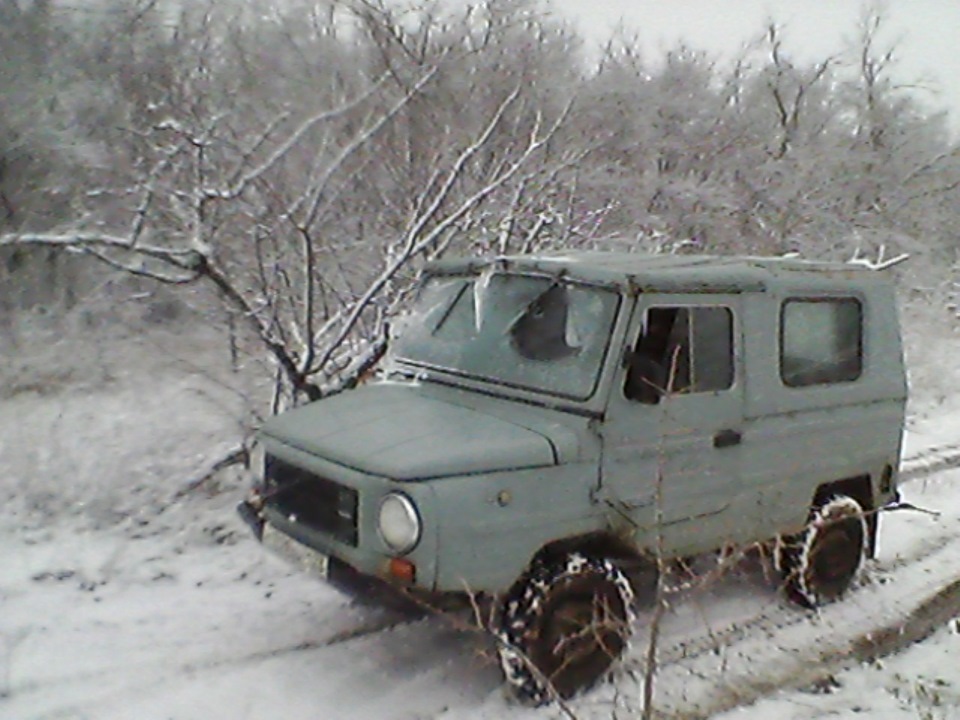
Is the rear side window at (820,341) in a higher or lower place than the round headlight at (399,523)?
higher

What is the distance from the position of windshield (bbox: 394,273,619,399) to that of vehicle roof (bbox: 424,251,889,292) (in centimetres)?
7

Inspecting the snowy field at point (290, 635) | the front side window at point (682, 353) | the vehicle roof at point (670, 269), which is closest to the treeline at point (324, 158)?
the snowy field at point (290, 635)

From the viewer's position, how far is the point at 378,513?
3607mm

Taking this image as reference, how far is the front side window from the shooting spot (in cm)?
411

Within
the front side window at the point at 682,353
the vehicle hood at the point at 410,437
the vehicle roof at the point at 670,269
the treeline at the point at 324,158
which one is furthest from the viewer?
the treeline at the point at 324,158

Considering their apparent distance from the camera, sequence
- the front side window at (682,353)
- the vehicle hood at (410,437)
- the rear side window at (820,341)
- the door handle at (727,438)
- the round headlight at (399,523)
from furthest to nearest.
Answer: the rear side window at (820,341), the door handle at (727,438), the front side window at (682,353), the vehicle hood at (410,437), the round headlight at (399,523)

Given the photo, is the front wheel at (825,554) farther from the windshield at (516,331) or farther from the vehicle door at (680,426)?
the windshield at (516,331)

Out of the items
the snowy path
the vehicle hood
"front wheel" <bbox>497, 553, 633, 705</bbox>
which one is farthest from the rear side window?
the vehicle hood

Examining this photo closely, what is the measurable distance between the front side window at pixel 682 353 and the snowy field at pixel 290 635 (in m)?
1.29

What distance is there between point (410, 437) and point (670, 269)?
1653 millimetres

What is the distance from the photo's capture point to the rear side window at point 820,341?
485 cm

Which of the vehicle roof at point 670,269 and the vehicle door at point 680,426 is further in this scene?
the vehicle roof at point 670,269

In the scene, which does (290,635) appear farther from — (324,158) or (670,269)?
(324,158)

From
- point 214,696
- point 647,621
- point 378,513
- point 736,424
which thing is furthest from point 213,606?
point 736,424
